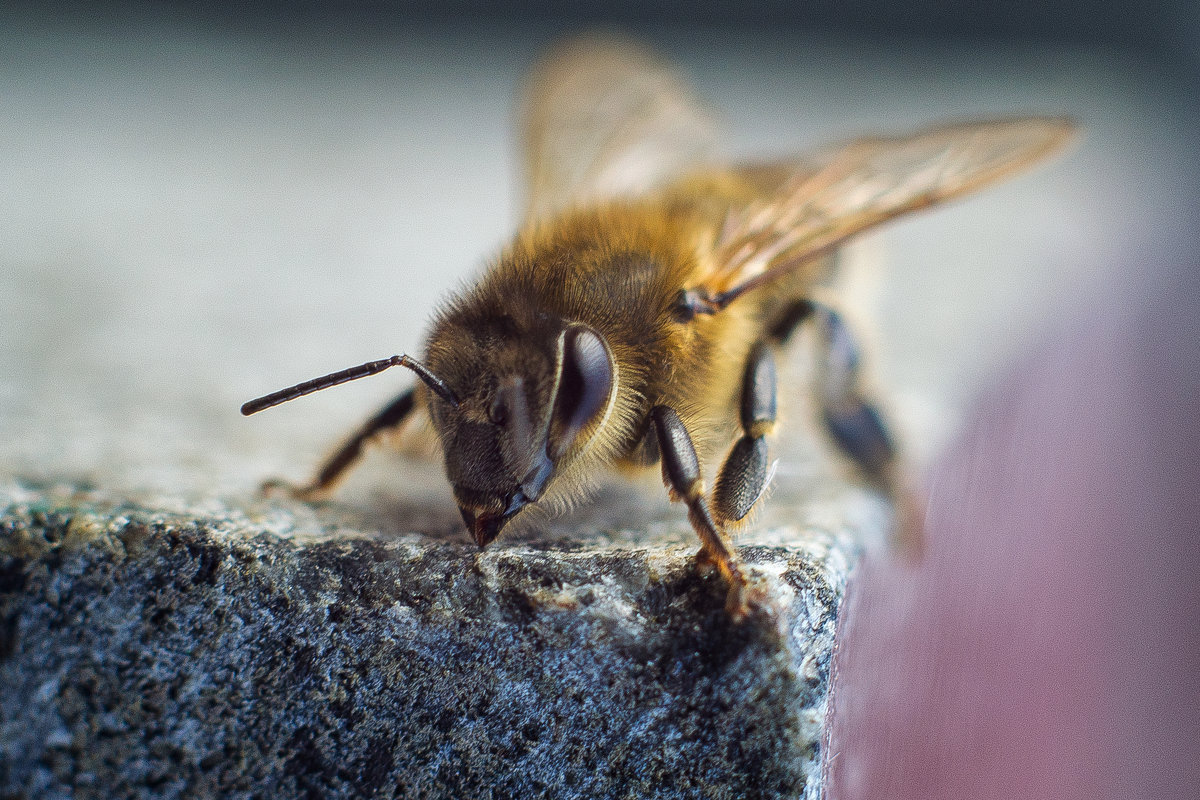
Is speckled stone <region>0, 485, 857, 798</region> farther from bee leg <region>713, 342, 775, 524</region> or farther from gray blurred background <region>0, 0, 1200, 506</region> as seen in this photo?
gray blurred background <region>0, 0, 1200, 506</region>

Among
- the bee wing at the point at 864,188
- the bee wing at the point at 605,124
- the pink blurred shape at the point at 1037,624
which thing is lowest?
the pink blurred shape at the point at 1037,624

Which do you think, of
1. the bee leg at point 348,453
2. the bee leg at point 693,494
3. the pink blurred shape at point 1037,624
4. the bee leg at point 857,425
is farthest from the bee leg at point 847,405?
the bee leg at point 348,453

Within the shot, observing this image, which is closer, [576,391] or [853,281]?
[576,391]

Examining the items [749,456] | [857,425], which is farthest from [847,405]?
[749,456]

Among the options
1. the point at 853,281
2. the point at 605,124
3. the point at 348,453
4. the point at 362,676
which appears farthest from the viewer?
the point at 605,124

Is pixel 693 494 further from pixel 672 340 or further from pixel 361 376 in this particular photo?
pixel 361 376

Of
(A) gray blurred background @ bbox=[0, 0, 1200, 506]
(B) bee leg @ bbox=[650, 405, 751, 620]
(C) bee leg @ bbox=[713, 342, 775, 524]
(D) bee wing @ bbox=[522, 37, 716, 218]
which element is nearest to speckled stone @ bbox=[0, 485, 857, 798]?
(B) bee leg @ bbox=[650, 405, 751, 620]

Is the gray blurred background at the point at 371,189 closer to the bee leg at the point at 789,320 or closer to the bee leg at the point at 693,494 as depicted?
the bee leg at the point at 789,320

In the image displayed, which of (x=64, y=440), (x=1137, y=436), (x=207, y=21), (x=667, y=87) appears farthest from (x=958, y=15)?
(x=64, y=440)
